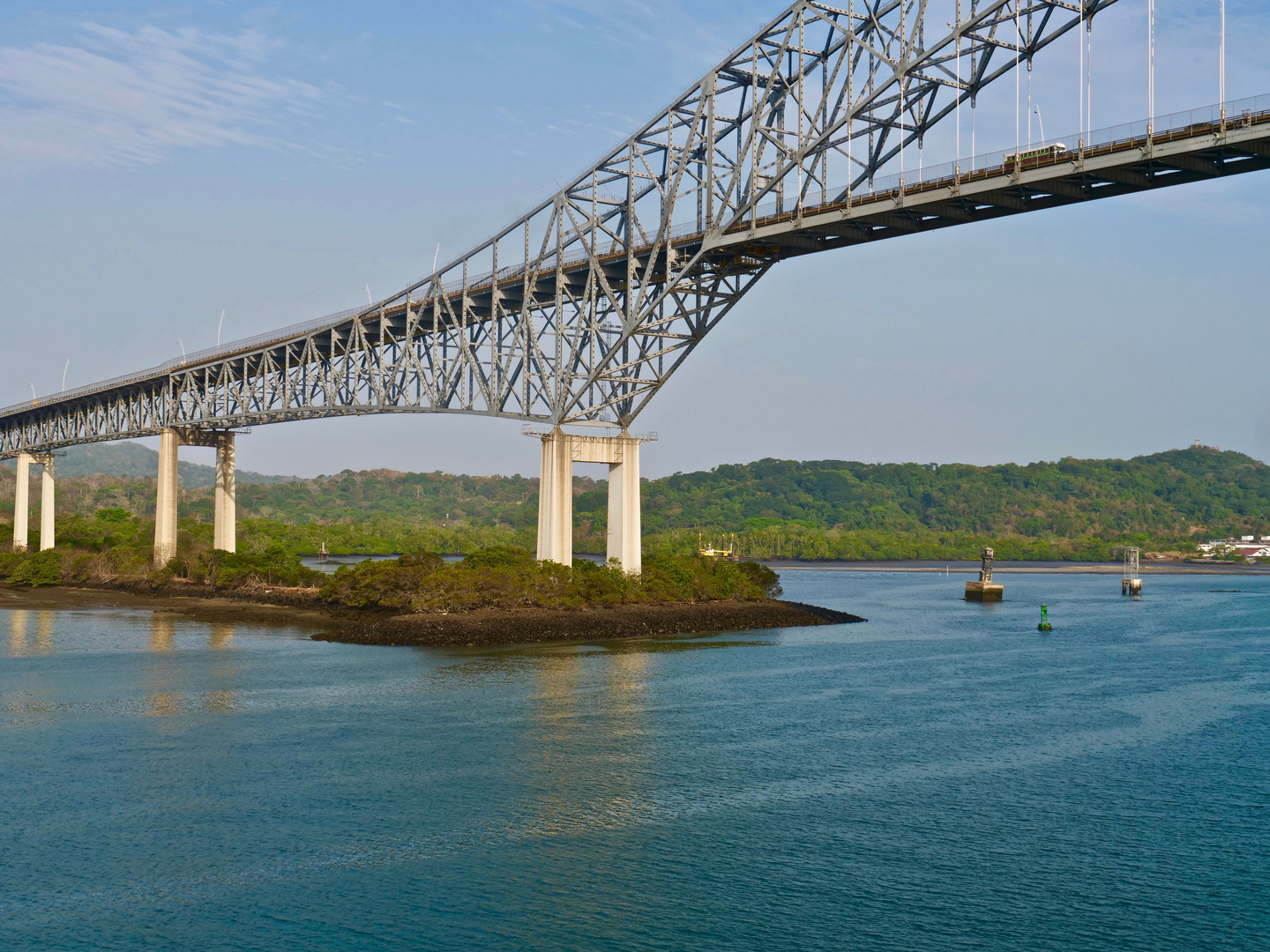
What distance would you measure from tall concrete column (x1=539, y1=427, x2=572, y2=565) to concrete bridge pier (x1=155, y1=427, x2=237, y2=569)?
125 feet

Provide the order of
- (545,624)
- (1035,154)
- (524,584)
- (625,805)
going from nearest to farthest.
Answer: (625,805), (1035,154), (545,624), (524,584)

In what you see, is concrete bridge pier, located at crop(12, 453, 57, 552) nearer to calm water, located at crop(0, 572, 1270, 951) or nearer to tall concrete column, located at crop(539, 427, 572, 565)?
calm water, located at crop(0, 572, 1270, 951)

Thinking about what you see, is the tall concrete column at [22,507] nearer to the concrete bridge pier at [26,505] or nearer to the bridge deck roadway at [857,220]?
the concrete bridge pier at [26,505]

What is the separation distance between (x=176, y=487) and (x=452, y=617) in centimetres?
4109

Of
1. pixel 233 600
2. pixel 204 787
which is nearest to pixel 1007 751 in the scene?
pixel 204 787

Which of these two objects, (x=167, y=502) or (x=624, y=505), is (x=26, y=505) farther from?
(x=624, y=505)

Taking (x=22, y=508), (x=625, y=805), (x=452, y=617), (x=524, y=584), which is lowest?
(x=625, y=805)

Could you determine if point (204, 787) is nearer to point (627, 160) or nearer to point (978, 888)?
point (978, 888)

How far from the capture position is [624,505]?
57.4 metres

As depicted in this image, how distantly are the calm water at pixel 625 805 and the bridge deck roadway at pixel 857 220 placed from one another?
16596mm

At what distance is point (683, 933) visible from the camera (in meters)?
18.5

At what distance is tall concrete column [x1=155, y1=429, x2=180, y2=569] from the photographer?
85250 mm

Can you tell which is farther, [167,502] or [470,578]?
[167,502]

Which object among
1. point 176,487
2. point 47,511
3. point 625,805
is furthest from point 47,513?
point 625,805
